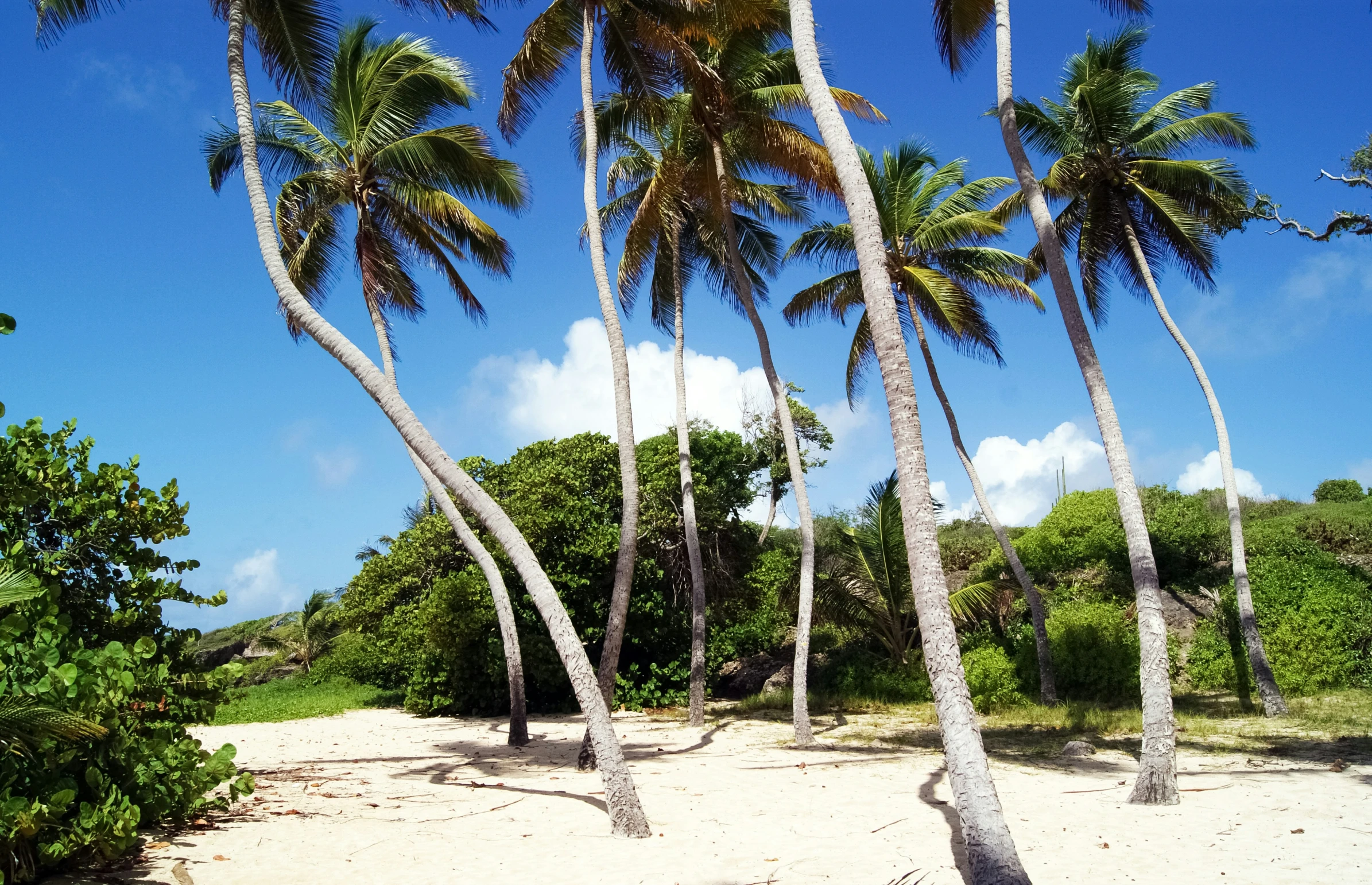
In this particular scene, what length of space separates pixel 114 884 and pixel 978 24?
42.0 ft

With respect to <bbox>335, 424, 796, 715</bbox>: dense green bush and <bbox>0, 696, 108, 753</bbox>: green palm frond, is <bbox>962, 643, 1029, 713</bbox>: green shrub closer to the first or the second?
<bbox>335, 424, 796, 715</bbox>: dense green bush

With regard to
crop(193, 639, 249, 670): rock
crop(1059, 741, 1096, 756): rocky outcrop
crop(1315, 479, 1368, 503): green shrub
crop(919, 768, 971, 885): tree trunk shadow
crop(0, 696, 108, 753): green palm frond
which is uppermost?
crop(1315, 479, 1368, 503): green shrub

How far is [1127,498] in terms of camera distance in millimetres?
8531

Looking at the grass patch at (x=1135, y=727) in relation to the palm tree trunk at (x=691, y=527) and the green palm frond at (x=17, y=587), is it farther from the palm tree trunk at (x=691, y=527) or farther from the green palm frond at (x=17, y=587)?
the green palm frond at (x=17, y=587)

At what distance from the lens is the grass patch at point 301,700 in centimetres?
1798

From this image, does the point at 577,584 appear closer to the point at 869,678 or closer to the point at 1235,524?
the point at 869,678

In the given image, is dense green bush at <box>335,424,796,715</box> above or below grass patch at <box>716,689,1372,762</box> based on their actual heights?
above

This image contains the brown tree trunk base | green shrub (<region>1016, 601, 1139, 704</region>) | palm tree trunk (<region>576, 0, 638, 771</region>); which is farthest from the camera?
green shrub (<region>1016, 601, 1139, 704</region>)

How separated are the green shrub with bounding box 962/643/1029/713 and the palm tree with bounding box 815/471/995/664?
914 mm

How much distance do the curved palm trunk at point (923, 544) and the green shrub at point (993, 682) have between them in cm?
1076

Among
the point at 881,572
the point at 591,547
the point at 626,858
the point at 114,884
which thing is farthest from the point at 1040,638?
the point at 114,884

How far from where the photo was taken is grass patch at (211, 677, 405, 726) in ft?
59.0

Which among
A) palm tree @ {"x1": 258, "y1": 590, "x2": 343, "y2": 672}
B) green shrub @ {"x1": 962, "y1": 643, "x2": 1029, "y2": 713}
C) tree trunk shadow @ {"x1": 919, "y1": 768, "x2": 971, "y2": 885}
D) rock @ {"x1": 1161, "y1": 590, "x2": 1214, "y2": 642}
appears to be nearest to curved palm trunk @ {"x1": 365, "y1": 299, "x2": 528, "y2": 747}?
tree trunk shadow @ {"x1": 919, "y1": 768, "x2": 971, "y2": 885}

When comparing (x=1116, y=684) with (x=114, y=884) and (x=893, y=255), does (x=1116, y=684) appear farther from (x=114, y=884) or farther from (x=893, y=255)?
(x=114, y=884)
